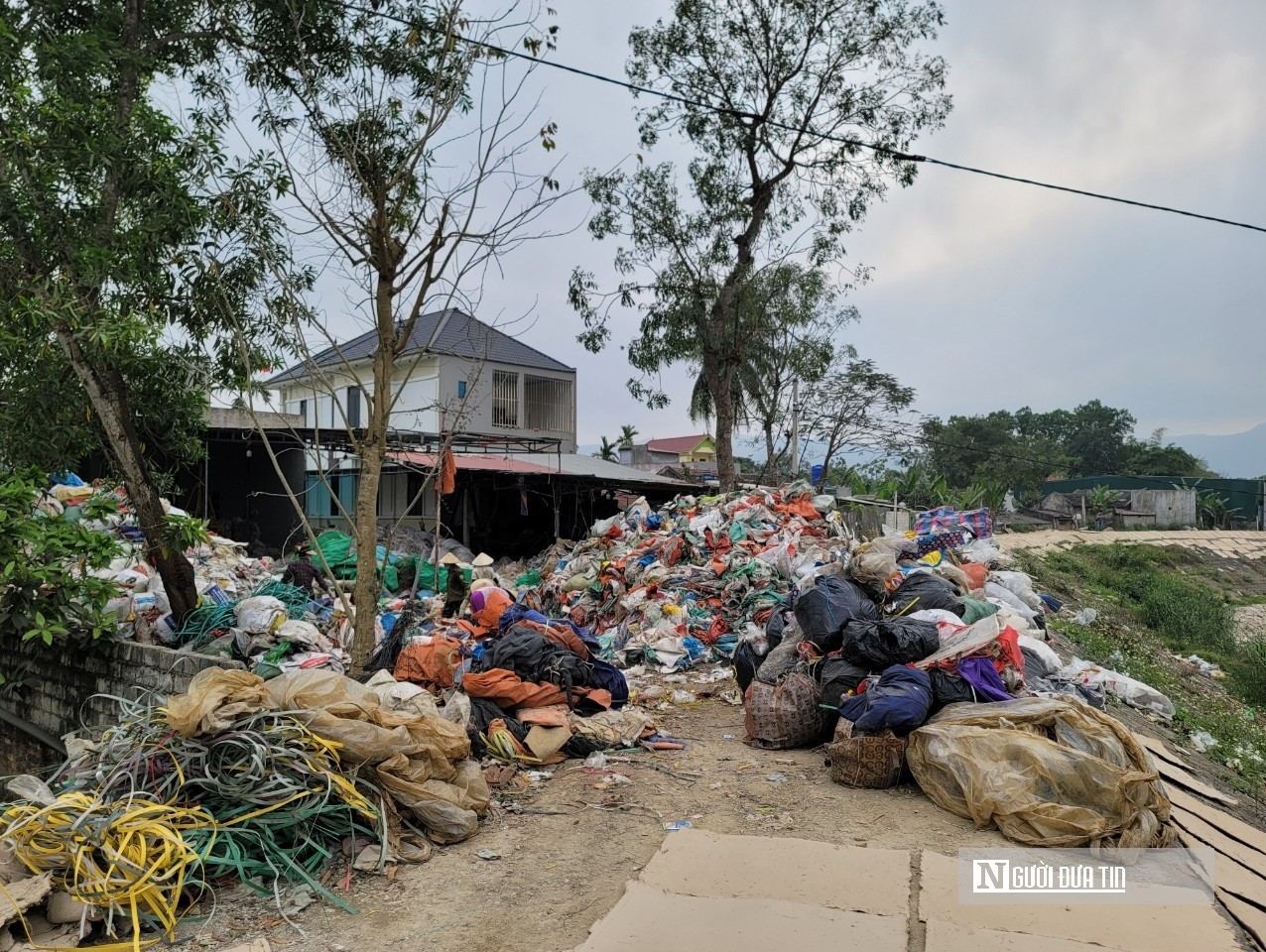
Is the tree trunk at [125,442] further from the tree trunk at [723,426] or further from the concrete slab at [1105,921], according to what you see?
the tree trunk at [723,426]

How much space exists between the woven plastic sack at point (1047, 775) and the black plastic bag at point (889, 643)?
0.59m

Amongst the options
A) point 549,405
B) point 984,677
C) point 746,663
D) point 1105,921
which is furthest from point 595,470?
point 1105,921

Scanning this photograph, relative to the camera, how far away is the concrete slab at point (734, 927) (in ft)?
9.45

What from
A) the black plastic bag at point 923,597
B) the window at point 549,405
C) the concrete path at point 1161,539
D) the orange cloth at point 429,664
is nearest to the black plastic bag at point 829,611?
the black plastic bag at point 923,597

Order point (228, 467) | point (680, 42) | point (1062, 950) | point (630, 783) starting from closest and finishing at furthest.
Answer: point (1062, 950)
point (630, 783)
point (680, 42)
point (228, 467)

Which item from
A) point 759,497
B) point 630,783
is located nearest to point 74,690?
point 630,783

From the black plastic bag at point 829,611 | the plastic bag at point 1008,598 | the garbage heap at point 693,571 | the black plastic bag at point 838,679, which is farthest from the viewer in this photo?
the garbage heap at point 693,571

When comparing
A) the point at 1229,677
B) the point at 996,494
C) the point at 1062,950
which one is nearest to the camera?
the point at 1062,950

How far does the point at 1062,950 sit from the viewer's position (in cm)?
285

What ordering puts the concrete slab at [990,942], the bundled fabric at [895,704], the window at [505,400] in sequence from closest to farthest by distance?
the concrete slab at [990,942] → the bundled fabric at [895,704] → the window at [505,400]

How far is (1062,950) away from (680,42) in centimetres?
1473

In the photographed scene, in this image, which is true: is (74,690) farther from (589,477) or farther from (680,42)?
(680,42)

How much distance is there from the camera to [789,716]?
201 inches

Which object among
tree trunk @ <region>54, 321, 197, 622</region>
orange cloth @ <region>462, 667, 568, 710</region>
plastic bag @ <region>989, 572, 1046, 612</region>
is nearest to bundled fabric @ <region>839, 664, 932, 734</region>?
orange cloth @ <region>462, 667, 568, 710</region>
